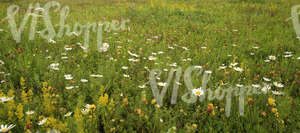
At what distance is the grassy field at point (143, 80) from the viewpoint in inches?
78.9

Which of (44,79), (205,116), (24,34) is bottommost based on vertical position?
(205,116)

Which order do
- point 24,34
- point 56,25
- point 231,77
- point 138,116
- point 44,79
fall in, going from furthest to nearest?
point 56,25
point 24,34
point 231,77
point 44,79
point 138,116

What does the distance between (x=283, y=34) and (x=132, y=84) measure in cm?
444

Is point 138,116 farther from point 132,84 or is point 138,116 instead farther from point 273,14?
point 273,14

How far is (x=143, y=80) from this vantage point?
2.83 meters

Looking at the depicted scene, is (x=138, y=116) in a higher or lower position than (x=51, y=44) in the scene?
lower

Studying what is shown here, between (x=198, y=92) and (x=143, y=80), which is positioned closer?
(x=198, y=92)

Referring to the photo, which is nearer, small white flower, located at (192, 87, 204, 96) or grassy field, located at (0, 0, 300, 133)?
grassy field, located at (0, 0, 300, 133)

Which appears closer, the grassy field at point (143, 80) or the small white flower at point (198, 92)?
the grassy field at point (143, 80)

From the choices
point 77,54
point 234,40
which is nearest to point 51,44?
point 77,54

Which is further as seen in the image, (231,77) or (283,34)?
(283,34)

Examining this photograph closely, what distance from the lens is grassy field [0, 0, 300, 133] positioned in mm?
2004

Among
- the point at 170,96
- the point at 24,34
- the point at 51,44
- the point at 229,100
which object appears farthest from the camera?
the point at 24,34

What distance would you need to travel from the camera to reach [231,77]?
307 cm
